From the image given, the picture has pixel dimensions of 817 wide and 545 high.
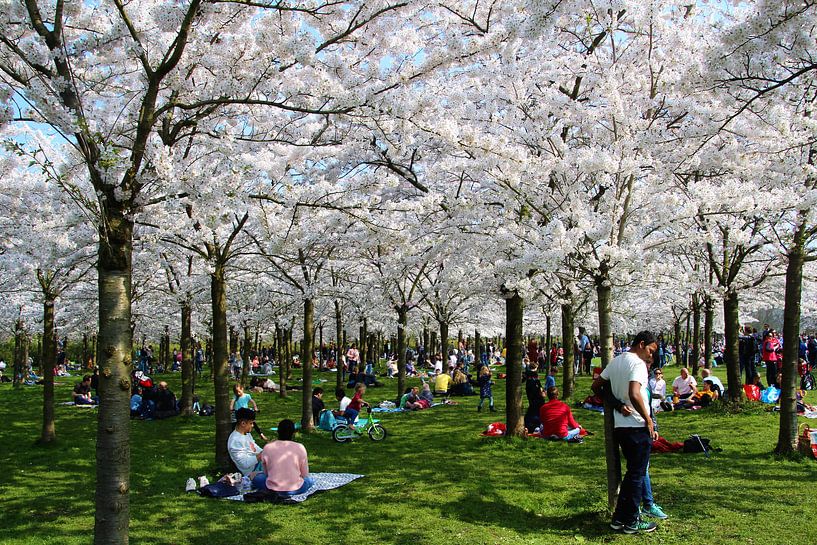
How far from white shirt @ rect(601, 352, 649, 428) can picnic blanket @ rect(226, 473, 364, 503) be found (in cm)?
402

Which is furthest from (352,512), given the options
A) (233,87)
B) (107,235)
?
(233,87)

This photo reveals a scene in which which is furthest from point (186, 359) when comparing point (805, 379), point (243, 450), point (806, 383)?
point (805, 379)

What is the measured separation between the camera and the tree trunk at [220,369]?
9773 mm

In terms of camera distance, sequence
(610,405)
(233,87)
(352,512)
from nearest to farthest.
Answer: (233,87) < (610,405) < (352,512)

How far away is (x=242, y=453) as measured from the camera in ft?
29.0

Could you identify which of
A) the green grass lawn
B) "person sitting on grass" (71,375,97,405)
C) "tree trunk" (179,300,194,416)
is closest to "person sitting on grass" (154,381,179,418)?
"tree trunk" (179,300,194,416)

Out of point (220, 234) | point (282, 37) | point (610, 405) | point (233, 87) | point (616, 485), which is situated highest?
point (282, 37)

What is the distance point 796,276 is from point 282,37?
26.3 ft

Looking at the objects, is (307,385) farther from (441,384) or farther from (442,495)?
(441,384)

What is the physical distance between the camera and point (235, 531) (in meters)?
6.66

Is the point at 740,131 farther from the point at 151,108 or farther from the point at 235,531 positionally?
the point at 235,531

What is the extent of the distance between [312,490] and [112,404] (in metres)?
4.21

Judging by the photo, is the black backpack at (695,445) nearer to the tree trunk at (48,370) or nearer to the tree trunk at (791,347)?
the tree trunk at (791,347)

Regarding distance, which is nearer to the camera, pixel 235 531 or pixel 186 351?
pixel 235 531
